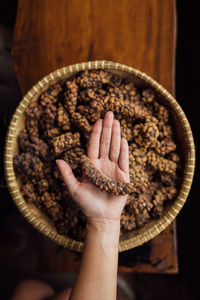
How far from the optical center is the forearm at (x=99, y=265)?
88cm

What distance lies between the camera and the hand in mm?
976

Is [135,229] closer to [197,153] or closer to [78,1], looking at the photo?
[197,153]

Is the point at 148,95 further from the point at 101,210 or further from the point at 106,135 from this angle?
the point at 101,210

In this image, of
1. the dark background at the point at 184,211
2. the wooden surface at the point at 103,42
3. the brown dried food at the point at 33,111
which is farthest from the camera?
the dark background at the point at 184,211

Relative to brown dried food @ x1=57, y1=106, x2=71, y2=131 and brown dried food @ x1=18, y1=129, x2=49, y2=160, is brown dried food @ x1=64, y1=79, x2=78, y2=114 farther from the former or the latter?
brown dried food @ x1=18, y1=129, x2=49, y2=160

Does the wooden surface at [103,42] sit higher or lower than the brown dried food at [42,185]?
higher

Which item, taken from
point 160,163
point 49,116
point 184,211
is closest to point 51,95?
point 49,116

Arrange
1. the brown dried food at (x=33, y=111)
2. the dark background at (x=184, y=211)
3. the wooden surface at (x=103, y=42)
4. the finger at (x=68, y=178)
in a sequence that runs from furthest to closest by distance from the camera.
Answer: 1. the dark background at (x=184, y=211)
2. the wooden surface at (x=103, y=42)
3. the brown dried food at (x=33, y=111)
4. the finger at (x=68, y=178)

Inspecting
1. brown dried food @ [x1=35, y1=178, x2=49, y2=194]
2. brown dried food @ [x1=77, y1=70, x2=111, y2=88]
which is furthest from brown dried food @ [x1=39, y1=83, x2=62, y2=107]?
brown dried food @ [x1=35, y1=178, x2=49, y2=194]

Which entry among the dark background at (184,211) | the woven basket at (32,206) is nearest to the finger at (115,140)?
the woven basket at (32,206)

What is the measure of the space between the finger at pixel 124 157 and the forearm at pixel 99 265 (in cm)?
22

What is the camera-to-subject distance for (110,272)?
0.92 m

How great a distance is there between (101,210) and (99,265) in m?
0.20

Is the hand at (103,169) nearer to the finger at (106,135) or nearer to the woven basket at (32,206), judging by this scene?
the finger at (106,135)
